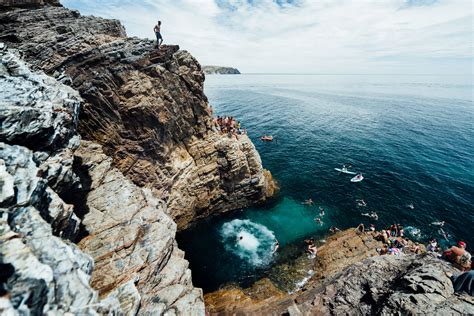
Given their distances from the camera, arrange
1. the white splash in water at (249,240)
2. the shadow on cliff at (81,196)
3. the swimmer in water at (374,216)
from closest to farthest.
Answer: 1. the shadow on cliff at (81,196)
2. the white splash in water at (249,240)
3. the swimmer in water at (374,216)

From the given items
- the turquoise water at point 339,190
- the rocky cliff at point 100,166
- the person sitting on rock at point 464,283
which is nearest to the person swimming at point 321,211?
the turquoise water at point 339,190

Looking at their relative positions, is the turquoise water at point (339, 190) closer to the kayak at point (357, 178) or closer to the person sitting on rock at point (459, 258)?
the kayak at point (357, 178)

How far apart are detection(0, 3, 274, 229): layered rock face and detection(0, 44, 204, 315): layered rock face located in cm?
470

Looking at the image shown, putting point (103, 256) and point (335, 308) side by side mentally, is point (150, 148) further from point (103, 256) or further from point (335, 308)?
point (335, 308)

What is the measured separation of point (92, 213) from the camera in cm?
1645

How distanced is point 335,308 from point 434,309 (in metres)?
5.63

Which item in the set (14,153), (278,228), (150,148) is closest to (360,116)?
(278,228)

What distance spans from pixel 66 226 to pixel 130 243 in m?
4.45

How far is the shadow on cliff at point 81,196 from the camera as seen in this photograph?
49.7 feet

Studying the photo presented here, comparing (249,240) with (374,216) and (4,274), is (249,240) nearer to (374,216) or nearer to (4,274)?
(374,216)

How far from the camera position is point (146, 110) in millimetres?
24328

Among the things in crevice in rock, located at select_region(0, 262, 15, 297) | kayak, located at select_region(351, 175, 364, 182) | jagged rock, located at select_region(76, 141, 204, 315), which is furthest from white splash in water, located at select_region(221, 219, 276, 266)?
crevice in rock, located at select_region(0, 262, 15, 297)

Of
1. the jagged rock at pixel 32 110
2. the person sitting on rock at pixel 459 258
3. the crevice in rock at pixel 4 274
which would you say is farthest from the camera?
the person sitting on rock at pixel 459 258

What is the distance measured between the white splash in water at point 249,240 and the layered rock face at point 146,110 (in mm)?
3361
